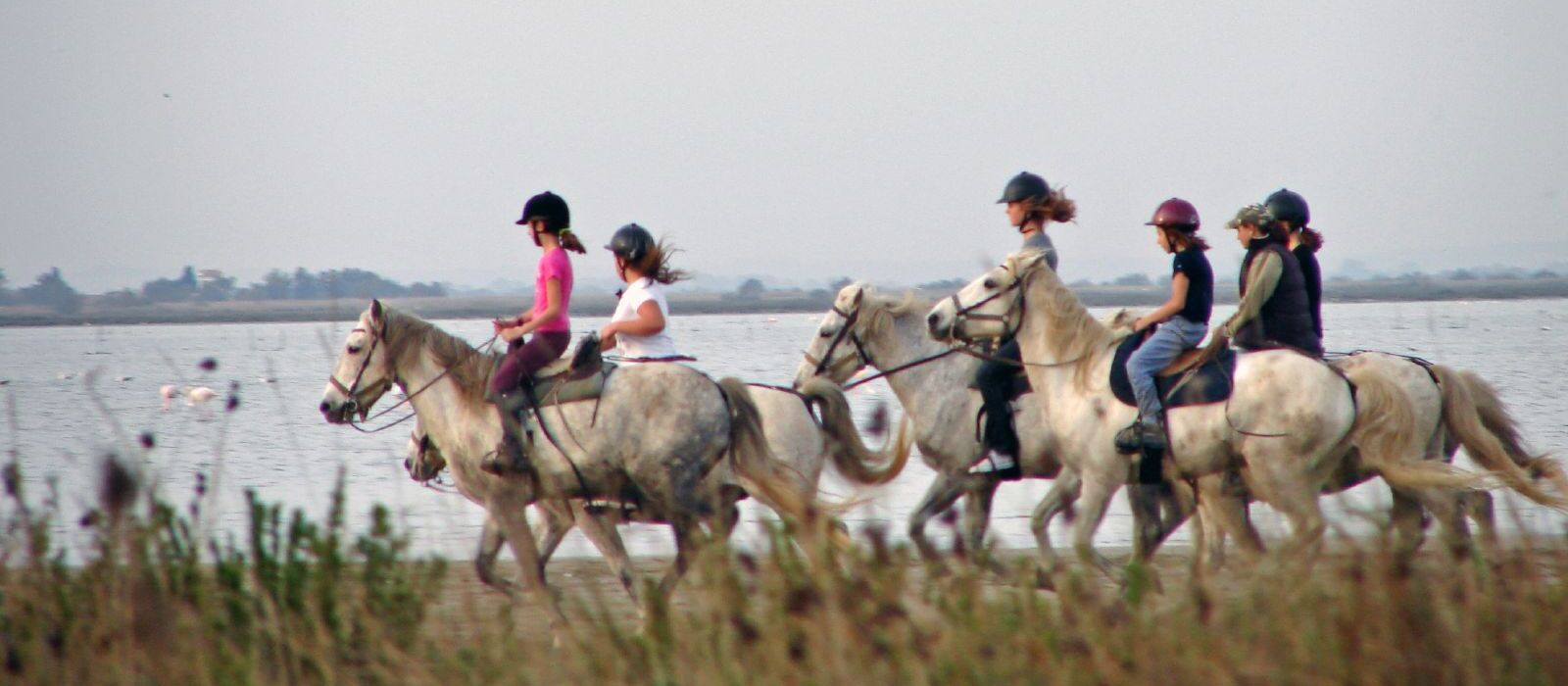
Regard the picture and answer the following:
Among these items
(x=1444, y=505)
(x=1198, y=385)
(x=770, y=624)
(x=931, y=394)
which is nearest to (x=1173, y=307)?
(x=1198, y=385)

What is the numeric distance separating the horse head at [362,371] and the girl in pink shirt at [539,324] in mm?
586

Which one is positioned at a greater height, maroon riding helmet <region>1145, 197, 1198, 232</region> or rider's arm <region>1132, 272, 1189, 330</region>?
maroon riding helmet <region>1145, 197, 1198, 232</region>

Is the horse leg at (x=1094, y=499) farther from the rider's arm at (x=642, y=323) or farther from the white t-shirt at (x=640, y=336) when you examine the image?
the rider's arm at (x=642, y=323)

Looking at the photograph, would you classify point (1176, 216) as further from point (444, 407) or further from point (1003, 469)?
point (444, 407)

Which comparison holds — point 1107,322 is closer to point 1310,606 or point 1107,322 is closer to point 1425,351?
point 1310,606

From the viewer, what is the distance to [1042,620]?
201 inches

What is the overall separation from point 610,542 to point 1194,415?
9.66 feet

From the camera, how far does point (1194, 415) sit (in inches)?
336

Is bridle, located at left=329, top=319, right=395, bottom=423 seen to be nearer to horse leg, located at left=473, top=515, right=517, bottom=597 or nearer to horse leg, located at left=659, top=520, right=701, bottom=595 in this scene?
horse leg, located at left=473, top=515, right=517, bottom=597

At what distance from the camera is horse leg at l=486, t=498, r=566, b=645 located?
7418mm

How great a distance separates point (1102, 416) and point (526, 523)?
292 cm

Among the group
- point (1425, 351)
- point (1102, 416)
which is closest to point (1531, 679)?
point (1102, 416)

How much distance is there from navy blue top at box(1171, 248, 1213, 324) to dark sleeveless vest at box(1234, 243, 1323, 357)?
65cm

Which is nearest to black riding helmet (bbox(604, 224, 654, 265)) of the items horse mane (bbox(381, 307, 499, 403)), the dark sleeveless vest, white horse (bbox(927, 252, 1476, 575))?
horse mane (bbox(381, 307, 499, 403))
